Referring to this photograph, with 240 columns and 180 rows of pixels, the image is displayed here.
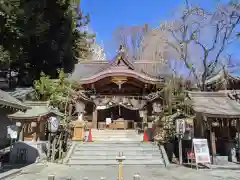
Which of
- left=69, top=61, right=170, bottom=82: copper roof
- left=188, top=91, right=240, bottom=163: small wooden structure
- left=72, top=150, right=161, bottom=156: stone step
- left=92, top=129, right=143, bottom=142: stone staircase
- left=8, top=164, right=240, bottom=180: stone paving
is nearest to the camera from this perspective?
left=8, top=164, right=240, bottom=180: stone paving

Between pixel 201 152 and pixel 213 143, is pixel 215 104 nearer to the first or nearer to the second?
pixel 213 143

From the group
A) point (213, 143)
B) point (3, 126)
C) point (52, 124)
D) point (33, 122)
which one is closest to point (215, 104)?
point (213, 143)

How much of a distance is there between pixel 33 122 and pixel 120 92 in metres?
9.76

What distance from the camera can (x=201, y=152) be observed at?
35.5 ft

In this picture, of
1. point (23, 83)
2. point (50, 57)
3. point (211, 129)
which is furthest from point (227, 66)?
point (23, 83)

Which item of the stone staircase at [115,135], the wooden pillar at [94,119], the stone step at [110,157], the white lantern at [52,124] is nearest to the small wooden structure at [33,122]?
the white lantern at [52,124]

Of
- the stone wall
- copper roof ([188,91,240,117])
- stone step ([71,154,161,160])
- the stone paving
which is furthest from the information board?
the stone wall

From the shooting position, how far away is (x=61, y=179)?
8.26 meters

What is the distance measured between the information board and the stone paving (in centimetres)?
53

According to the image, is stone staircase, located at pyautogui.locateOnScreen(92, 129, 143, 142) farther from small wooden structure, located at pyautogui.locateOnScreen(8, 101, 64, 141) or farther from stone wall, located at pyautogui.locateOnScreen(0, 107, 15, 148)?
stone wall, located at pyautogui.locateOnScreen(0, 107, 15, 148)

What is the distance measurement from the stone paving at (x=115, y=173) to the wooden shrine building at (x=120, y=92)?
27.0ft

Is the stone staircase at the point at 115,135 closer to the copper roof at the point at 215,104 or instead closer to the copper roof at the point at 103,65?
the copper roof at the point at 215,104

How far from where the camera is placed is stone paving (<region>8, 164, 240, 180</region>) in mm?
8633

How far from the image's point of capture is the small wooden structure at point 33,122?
1231 centimetres
